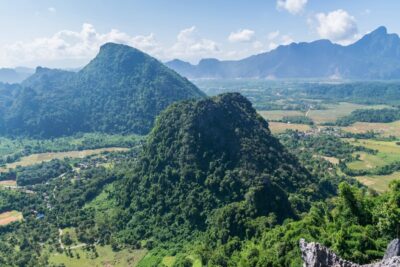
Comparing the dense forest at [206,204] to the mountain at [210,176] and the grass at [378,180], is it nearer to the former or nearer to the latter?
the mountain at [210,176]

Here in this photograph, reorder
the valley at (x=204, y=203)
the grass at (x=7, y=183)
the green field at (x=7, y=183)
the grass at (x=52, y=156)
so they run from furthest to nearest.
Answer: the grass at (x=52, y=156) → the grass at (x=7, y=183) → the green field at (x=7, y=183) → the valley at (x=204, y=203)

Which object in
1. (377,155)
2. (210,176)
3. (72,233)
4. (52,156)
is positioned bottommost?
(72,233)

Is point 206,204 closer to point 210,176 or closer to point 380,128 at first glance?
point 210,176

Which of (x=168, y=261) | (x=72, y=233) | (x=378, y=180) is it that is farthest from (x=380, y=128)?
(x=72, y=233)

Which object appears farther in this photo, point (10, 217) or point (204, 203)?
point (10, 217)

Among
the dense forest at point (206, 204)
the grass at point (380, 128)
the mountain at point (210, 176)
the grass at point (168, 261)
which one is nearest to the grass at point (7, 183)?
the dense forest at point (206, 204)

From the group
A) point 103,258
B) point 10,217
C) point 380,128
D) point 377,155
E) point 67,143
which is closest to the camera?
point 103,258

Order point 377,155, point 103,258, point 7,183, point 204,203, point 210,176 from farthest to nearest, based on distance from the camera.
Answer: point 377,155, point 7,183, point 210,176, point 204,203, point 103,258
